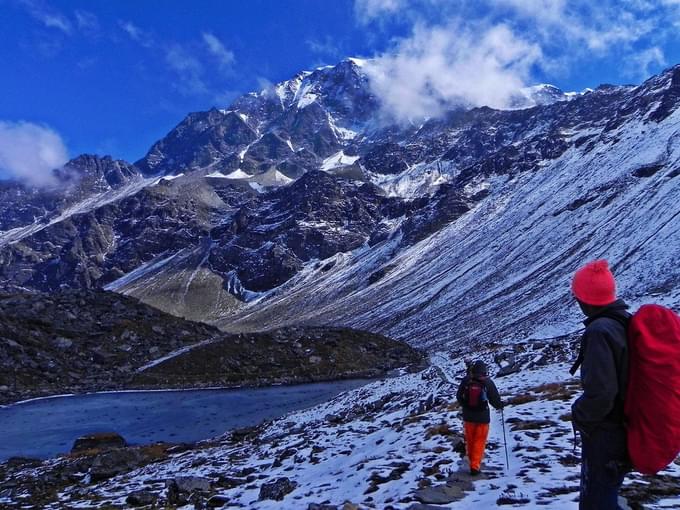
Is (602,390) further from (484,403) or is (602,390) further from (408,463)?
(408,463)

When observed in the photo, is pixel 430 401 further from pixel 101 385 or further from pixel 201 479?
pixel 101 385

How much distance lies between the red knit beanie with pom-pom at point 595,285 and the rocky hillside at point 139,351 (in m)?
58.3

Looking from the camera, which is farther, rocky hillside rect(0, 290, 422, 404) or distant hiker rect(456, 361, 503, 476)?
rocky hillside rect(0, 290, 422, 404)

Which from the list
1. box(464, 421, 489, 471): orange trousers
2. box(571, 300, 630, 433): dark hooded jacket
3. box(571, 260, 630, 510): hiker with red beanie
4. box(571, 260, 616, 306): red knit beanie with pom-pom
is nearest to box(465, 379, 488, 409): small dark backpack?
box(464, 421, 489, 471): orange trousers

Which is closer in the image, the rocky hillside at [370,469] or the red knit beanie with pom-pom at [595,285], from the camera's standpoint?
the red knit beanie with pom-pom at [595,285]

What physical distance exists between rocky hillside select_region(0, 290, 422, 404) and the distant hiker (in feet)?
169

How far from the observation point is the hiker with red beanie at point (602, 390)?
18.2 feet

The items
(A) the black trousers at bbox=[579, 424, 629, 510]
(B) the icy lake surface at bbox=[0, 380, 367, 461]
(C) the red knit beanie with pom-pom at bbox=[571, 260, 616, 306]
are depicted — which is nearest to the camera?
(A) the black trousers at bbox=[579, 424, 629, 510]

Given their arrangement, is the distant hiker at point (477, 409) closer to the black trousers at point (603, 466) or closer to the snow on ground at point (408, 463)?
the snow on ground at point (408, 463)

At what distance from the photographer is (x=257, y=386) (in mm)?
60344

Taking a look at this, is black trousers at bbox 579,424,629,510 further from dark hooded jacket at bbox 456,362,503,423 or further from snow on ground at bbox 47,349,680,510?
dark hooded jacket at bbox 456,362,503,423

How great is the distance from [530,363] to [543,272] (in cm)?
9231

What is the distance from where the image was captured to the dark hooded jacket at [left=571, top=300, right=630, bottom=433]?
218 inches

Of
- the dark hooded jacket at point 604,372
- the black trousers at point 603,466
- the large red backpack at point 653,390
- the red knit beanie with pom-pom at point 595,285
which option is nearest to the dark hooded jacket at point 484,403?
the black trousers at point 603,466
